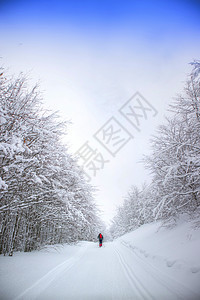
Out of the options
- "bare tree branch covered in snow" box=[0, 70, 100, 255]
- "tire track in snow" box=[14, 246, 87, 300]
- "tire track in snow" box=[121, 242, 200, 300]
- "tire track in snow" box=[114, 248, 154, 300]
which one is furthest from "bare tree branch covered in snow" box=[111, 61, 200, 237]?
"bare tree branch covered in snow" box=[0, 70, 100, 255]

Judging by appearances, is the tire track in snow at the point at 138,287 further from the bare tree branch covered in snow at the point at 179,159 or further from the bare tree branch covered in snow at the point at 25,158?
the bare tree branch covered in snow at the point at 25,158

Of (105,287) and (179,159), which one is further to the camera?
(179,159)

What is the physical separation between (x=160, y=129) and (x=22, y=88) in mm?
8554

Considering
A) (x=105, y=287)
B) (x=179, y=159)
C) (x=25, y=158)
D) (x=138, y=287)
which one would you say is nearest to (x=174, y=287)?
(x=138, y=287)

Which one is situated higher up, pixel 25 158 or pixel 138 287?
pixel 25 158

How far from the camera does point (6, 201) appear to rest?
217 inches

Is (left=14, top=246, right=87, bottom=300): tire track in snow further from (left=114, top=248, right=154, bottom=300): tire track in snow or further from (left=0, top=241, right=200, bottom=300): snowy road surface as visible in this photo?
(left=114, top=248, right=154, bottom=300): tire track in snow

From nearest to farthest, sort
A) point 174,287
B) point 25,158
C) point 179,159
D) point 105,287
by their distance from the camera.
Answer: point 174,287 < point 105,287 < point 25,158 < point 179,159

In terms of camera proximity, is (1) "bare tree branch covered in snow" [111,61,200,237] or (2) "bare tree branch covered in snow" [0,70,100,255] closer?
(2) "bare tree branch covered in snow" [0,70,100,255]

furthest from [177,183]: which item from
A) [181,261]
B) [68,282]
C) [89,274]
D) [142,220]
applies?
[142,220]

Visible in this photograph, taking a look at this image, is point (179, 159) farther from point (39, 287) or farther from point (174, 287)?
point (39, 287)

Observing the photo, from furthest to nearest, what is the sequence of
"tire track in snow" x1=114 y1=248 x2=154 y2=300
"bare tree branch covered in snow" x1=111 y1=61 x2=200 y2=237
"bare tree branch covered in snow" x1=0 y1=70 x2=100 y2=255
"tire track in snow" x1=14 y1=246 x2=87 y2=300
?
"bare tree branch covered in snow" x1=111 y1=61 x2=200 y2=237 < "bare tree branch covered in snow" x1=0 y1=70 x2=100 y2=255 < "tire track in snow" x1=114 y1=248 x2=154 y2=300 < "tire track in snow" x1=14 y1=246 x2=87 y2=300

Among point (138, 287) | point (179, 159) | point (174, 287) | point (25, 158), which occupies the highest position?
point (179, 159)

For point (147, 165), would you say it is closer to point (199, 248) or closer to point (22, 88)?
point (199, 248)
